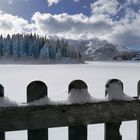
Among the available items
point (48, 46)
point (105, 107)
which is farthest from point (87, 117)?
point (48, 46)

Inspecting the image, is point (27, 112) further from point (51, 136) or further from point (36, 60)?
point (36, 60)

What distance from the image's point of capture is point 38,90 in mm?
1625

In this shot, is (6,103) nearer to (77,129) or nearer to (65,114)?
(65,114)

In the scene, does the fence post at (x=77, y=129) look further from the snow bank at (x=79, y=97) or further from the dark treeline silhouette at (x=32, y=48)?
the dark treeline silhouette at (x=32, y=48)

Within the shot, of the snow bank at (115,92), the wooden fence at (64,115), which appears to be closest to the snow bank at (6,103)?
the wooden fence at (64,115)

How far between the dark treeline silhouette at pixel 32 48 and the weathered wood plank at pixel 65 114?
9978 centimetres

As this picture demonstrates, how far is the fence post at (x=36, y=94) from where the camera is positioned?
161cm

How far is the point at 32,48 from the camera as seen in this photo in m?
104

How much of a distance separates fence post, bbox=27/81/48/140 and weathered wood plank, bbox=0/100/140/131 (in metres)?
0.06

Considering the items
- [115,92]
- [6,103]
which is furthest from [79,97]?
[6,103]

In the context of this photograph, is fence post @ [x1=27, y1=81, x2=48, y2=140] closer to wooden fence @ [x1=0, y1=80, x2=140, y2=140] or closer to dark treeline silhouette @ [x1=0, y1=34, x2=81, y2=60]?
wooden fence @ [x1=0, y1=80, x2=140, y2=140]

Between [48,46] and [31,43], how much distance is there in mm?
7141

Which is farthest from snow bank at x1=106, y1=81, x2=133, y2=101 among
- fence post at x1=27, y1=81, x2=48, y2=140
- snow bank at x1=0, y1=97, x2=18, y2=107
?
snow bank at x1=0, y1=97, x2=18, y2=107

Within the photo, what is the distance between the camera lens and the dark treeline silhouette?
101625 millimetres
